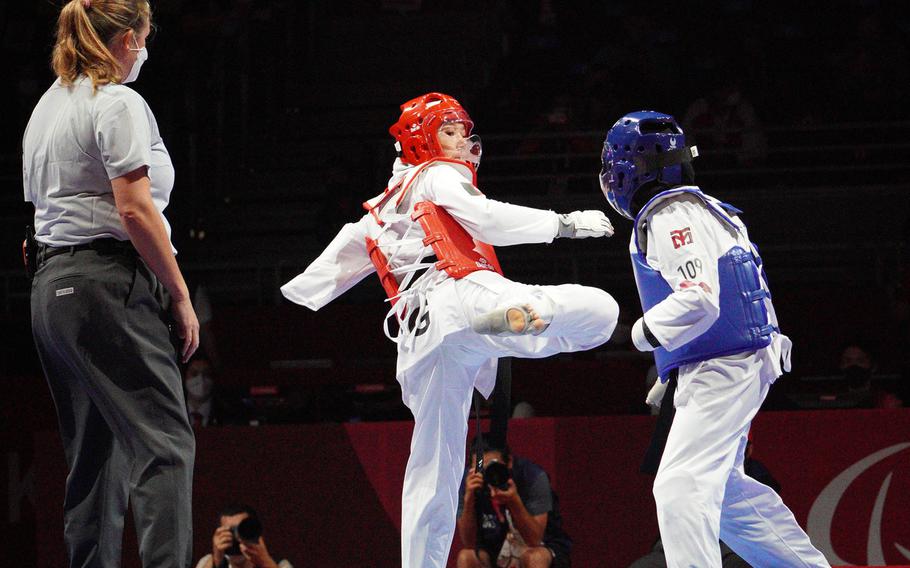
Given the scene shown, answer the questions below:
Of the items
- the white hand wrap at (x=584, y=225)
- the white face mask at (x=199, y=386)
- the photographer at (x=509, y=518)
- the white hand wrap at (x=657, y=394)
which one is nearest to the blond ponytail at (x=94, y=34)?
the white hand wrap at (x=584, y=225)

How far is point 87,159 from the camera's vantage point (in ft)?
10.8

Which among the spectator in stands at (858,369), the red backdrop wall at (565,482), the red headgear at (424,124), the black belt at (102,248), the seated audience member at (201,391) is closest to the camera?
the black belt at (102,248)

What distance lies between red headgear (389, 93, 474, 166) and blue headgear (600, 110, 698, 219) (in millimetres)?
898

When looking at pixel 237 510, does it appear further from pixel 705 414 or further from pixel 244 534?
pixel 705 414

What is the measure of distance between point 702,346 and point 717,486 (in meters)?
0.51

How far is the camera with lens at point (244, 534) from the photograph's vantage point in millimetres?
6340

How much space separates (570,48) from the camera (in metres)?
13.0

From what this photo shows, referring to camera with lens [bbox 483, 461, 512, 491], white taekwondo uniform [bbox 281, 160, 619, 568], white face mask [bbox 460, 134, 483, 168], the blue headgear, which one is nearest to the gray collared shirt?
white taekwondo uniform [bbox 281, 160, 619, 568]

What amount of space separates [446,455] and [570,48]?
9096mm

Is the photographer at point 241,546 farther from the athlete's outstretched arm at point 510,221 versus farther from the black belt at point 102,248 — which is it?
the black belt at point 102,248

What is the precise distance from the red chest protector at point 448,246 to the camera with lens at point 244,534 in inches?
82.1

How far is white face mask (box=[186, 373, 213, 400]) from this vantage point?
8.21 m

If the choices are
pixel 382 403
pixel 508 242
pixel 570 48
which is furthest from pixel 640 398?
pixel 570 48

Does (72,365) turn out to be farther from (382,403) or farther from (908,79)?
(908,79)
